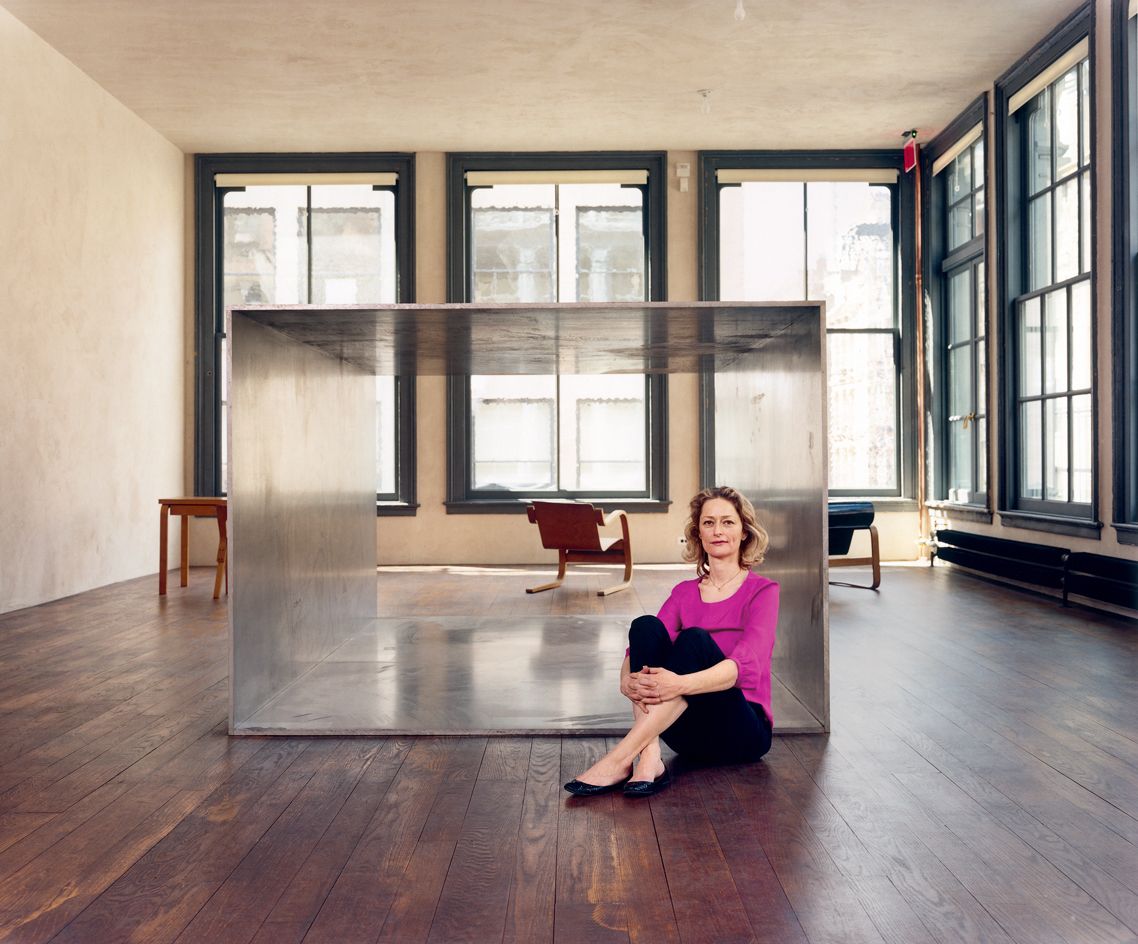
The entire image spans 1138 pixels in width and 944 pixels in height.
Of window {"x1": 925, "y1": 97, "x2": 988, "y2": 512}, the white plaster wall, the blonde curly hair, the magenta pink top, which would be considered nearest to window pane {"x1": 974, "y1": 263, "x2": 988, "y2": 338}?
window {"x1": 925, "y1": 97, "x2": 988, "y2": 512}

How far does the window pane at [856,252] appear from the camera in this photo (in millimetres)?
9102

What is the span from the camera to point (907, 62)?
23.2ft

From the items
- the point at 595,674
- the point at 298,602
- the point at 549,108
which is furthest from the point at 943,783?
the point at 549,108

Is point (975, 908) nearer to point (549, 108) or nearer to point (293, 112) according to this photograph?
point (549, 108)

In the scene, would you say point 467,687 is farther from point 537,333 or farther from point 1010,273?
point 1010,273

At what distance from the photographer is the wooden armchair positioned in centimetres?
688

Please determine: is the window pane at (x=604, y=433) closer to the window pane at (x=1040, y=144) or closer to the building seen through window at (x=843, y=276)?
the building seen through window at (x=843, y=276)

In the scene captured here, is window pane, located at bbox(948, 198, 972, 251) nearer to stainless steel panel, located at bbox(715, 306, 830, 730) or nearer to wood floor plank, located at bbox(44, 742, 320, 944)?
stainless steel panel, located at bbox(715, 306, 830, 730)

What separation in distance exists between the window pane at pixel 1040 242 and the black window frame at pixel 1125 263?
1077 mm

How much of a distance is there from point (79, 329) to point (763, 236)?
5666mm

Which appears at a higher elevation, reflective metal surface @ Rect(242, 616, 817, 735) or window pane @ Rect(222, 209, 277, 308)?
window pane @ Rect(222, 209, 277, 308)

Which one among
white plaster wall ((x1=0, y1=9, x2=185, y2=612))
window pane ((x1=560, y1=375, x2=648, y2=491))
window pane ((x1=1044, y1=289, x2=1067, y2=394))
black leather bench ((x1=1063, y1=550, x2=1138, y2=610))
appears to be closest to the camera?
black leather bench ((x1=1063, y1=550, x2=1138, y2=610))

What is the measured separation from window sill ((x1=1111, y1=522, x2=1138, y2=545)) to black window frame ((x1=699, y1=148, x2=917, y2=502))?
3.18m

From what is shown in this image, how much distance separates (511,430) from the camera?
360 inches
